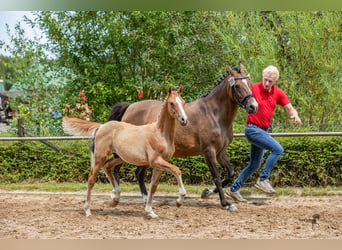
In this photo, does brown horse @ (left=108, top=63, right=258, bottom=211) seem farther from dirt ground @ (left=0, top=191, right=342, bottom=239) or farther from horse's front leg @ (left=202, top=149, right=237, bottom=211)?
dirt ground @ (left=0, top=191, right=342, bottom=239)

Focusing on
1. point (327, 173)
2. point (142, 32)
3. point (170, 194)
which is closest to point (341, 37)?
point (327, 173)

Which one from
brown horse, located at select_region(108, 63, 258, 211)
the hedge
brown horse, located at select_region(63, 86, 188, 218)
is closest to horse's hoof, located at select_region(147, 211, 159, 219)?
brown horse, located at select_region(63, 86, 188, 218)

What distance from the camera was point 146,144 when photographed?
201 inches

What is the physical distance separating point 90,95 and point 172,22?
2390 millimetres

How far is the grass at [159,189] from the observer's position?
712cm

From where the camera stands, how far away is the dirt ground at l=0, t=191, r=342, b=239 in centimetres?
471

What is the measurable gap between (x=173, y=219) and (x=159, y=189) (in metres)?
2.11

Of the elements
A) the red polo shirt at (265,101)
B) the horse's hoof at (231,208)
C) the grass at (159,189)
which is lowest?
the grass at (159,189)

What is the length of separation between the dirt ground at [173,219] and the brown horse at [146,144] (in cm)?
32

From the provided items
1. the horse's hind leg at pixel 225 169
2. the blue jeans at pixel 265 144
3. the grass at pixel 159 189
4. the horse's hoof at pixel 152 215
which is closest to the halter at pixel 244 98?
the blue jeans at pixel 265 144

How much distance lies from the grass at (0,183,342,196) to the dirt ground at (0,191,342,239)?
267mm

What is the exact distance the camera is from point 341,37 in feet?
29.6

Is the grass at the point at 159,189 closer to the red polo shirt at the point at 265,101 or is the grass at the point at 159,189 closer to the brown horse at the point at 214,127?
the brown horse at the point at 214,127

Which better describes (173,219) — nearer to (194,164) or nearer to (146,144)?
(146,144)
